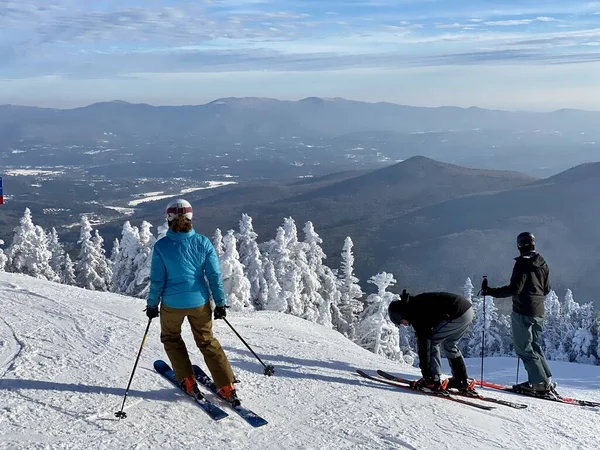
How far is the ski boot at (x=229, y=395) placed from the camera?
23.0ft

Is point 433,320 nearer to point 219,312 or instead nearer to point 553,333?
point 219,312

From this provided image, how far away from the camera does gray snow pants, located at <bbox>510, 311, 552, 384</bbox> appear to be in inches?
375

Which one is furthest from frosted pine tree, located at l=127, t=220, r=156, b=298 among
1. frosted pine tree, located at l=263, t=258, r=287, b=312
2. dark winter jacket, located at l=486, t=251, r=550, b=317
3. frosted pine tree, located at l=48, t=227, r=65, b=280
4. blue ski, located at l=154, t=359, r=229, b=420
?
dark winter jacket, located at l=486, t=251, r=550, b=317

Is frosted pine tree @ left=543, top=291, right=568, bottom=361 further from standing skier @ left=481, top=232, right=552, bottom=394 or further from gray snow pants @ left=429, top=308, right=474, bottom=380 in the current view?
gray snow pants @ left=429, top=308, right=474, bottom=380

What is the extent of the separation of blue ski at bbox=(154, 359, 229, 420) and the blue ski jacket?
125cm

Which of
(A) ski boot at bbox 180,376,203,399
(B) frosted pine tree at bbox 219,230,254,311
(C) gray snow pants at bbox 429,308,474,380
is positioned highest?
(C) gray snow pants at bbox 429,308,474,380

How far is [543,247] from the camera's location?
166m

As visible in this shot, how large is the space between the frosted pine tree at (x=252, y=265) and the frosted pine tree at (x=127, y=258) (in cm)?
694

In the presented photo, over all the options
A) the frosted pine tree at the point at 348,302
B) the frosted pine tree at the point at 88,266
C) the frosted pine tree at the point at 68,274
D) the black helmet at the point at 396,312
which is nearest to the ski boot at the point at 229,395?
the black helmet at the point at 396,312

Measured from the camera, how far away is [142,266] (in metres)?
33.1

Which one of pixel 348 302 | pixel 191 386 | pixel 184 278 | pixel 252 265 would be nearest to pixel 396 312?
pixel 191 386

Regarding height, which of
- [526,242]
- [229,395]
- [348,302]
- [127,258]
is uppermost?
[526,242]

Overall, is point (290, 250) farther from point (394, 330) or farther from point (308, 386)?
point (308, 386)

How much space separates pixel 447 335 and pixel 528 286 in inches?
77.0
